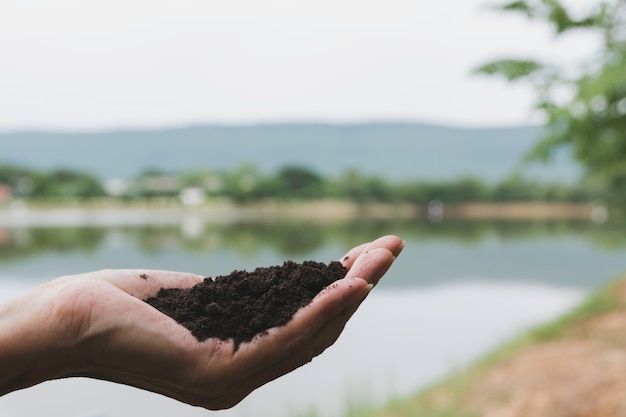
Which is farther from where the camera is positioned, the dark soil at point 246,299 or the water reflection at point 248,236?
the water reflection at point 248,236

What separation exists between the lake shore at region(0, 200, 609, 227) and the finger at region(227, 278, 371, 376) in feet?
118

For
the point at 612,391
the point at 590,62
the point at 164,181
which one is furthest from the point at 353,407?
the point at 164,181

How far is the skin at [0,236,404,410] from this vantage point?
1514 millimetres

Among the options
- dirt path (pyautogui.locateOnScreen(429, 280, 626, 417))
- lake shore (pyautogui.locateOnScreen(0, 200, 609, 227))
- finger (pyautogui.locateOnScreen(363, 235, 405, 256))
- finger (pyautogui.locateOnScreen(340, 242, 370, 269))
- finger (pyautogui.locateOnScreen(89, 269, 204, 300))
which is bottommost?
lake shore (pyautogui.locateOnScreen(0, 200, 609, 227))

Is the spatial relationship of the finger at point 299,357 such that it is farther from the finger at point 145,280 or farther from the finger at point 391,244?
the finger at point 145,280

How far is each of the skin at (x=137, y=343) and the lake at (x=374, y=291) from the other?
787 mm

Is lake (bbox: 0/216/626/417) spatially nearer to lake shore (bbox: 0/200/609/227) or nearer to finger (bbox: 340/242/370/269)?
finger (bbox: 340/242/370/269)

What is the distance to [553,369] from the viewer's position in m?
5.71

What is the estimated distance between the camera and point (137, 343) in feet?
4.93

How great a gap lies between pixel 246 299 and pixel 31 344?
1.83 feet

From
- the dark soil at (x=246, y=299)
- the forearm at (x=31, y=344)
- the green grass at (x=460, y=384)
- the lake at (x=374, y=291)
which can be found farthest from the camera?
the lake at (x=374, y=291)

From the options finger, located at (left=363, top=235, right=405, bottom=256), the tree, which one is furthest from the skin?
the tree

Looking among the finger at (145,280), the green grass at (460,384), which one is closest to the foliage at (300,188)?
the green grass at (460,384)

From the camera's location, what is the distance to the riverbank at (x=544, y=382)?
4.56 meters
